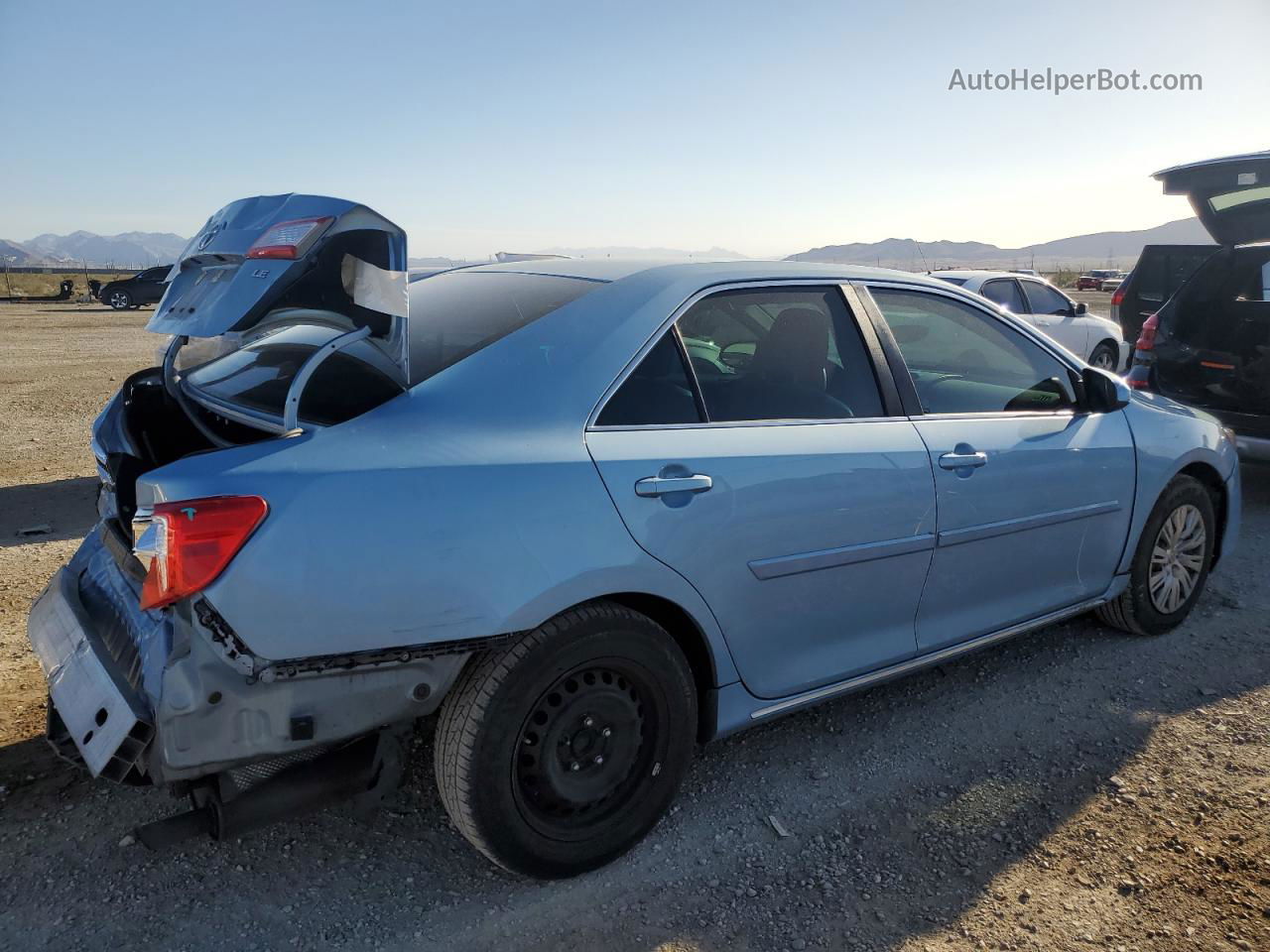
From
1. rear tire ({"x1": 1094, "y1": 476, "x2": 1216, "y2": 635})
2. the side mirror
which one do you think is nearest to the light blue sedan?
the side mirror

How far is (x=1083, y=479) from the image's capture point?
3654 millimetres

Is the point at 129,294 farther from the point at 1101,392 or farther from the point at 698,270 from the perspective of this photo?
the point at 1101,392

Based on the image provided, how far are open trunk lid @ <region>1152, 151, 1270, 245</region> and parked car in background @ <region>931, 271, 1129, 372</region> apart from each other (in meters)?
2.10

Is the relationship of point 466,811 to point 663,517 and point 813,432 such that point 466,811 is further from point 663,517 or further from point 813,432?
point 813,432

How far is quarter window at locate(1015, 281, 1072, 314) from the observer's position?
11.7m

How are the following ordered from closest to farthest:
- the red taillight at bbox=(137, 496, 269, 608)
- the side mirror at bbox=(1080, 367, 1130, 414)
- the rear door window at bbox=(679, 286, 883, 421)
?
the red taillight at bbox=(137, 496, 269, 608)
the rear door window at bbox=(679, 286, 883, 421)
the side mirror at bbox=(1080, 367, 1130, 414)

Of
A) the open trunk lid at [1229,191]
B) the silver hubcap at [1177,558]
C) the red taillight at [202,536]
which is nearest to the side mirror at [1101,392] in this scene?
the silver hubcap at [1177,558]

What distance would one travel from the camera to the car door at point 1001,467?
10.6 ft

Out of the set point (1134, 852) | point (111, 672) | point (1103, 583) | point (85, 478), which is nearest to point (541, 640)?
point (111, 672)

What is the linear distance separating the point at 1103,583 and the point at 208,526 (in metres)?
3.43

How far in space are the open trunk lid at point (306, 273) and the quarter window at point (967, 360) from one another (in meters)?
1.71

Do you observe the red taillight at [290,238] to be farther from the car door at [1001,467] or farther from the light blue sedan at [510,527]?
the car door at [1001,467]

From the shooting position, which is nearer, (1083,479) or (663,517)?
(663,517)

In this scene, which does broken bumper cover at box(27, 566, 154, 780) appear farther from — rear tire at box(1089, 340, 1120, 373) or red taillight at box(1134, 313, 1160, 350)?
rear tire at box(1089, 340, 1120, 373)
